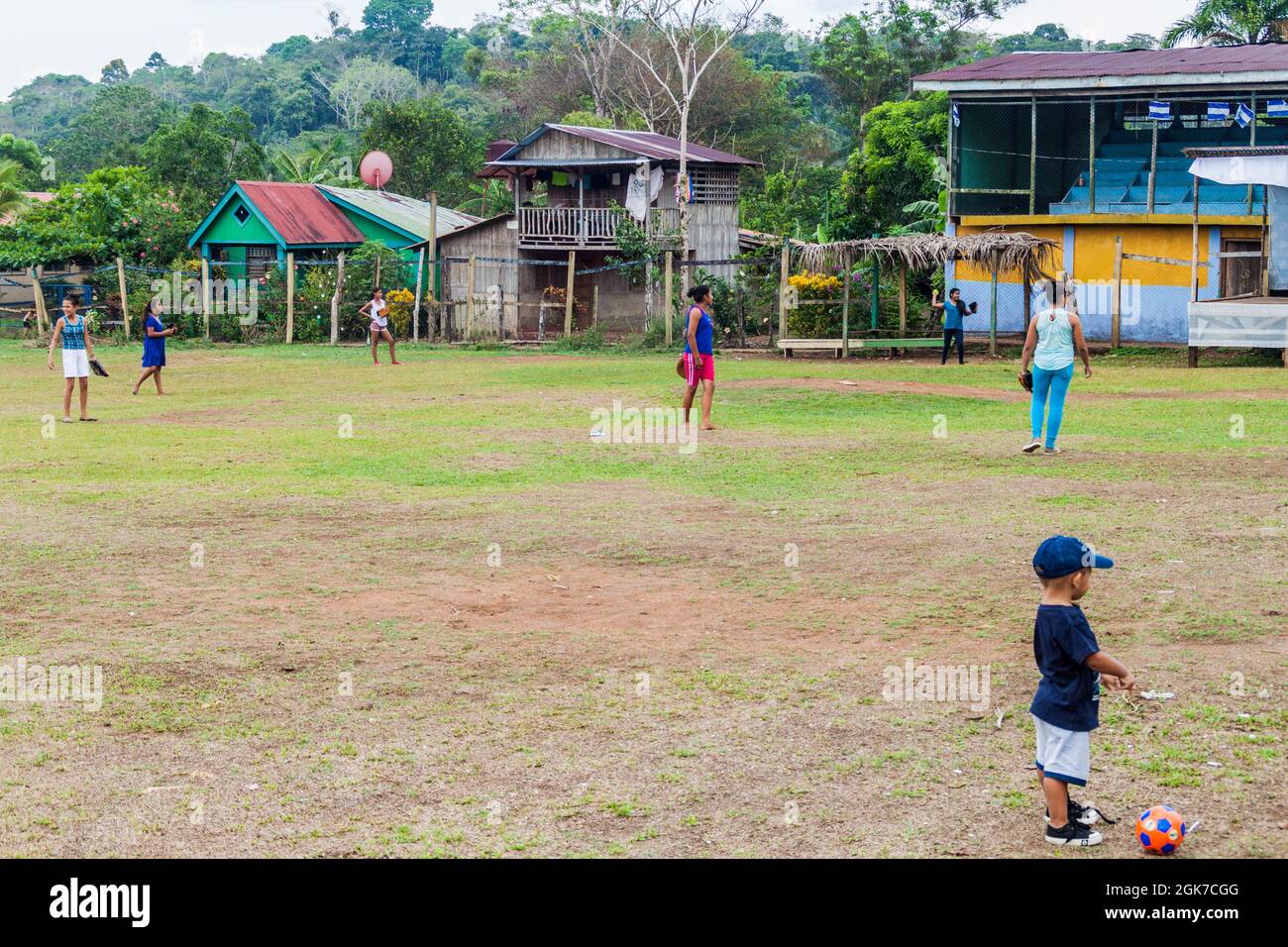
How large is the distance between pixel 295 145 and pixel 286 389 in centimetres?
6367

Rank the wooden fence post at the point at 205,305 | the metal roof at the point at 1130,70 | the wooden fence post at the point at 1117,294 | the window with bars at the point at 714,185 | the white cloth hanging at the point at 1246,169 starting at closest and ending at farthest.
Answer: the white cloth hanging at the point at 1246,169 → the wooden fence post at the point at 1117,294 → the metal roof at the point at 1130,70 → the wooden fence post at the point at 205,305 → the window with bars at the point at 714,185

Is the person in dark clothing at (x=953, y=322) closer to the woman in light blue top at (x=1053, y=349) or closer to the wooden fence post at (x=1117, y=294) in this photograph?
the wooden fence post at (x=1117, y=294)

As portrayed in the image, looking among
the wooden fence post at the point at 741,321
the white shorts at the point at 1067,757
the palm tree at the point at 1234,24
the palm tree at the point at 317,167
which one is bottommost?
the white shorts at the point at 1067,757

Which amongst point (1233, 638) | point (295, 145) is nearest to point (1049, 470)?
point (1233, 638)

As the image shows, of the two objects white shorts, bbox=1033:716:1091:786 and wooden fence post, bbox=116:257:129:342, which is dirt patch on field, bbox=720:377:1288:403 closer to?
white shorts, bbox=1033:716:1091:786

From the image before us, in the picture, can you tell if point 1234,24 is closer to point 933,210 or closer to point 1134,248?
point 933,210

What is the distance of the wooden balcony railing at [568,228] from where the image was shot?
136 feet

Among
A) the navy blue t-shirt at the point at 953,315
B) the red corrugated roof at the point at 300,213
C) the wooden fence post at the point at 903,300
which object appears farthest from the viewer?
the red corrugated roof at the point at 300,213

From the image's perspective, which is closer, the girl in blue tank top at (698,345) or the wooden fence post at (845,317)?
the girl in blue tank top at (698,345)

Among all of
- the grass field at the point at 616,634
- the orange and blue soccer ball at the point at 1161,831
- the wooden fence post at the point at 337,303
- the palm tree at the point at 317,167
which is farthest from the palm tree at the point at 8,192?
the orange and blue soccer ball at the point at 1161,831

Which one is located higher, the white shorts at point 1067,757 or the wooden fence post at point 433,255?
the wooden fence post at point 433,255

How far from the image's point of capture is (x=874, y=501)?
13.3 meters

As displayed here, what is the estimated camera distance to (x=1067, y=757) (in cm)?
568

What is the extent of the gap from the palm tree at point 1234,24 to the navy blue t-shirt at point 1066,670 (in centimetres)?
4148
